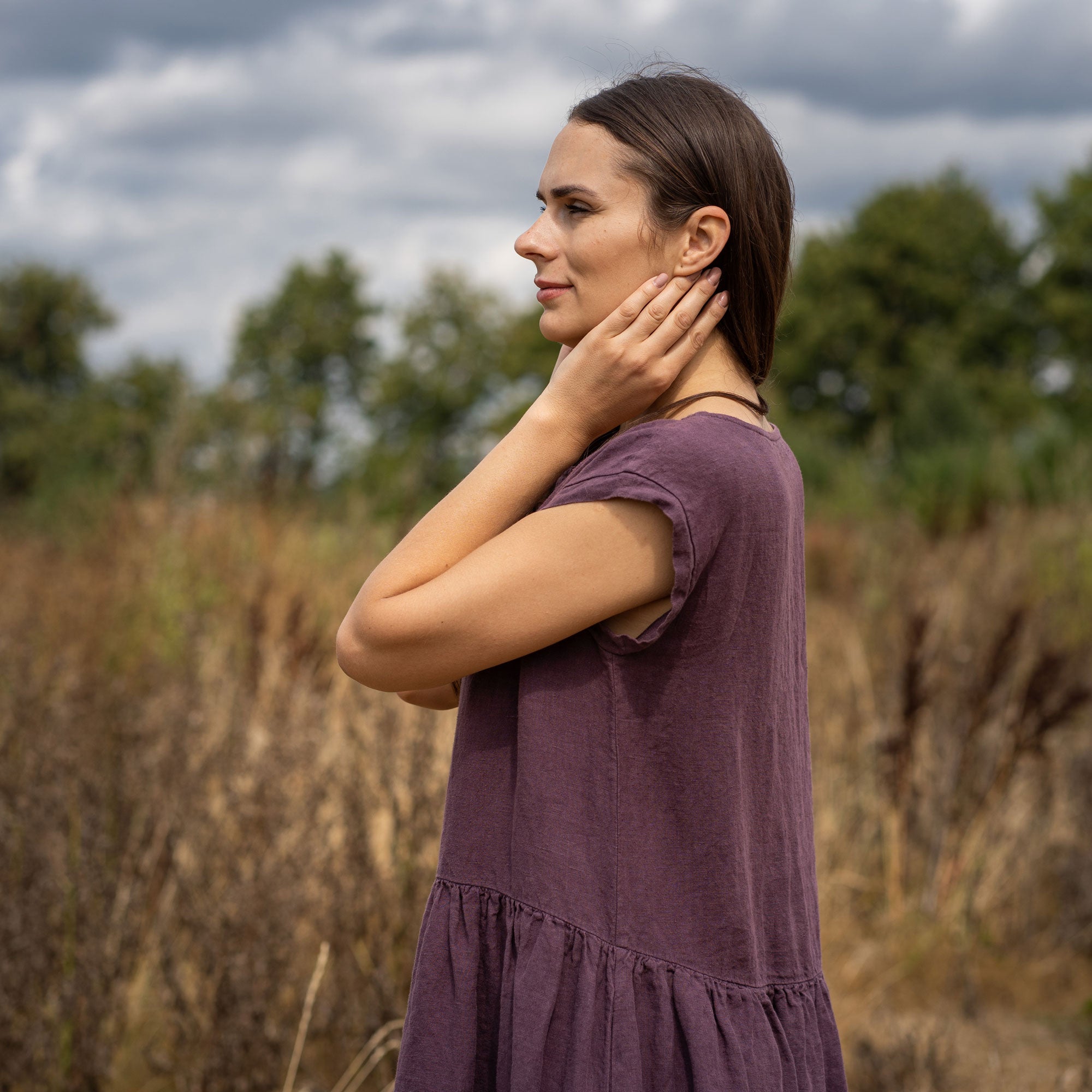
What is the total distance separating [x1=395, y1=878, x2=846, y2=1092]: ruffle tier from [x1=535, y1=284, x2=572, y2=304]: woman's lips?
2.43 ft

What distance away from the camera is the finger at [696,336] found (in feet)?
4.64

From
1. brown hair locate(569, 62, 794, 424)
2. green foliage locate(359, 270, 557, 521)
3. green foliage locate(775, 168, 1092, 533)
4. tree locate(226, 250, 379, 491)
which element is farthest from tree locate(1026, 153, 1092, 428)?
brown hair locate(569, 62, 794, 424)

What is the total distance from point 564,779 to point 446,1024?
1.12 ft

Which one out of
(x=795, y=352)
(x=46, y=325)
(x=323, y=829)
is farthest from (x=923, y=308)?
(x=323, y=829)

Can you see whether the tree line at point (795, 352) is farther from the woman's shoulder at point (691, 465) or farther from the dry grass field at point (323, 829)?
the woman's shoulder at point (691, 465)

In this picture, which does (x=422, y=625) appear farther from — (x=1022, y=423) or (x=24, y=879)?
(x=1022, y=423)

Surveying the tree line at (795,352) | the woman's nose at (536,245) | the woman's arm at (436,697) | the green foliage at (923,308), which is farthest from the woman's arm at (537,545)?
the green foliage at (923,308)

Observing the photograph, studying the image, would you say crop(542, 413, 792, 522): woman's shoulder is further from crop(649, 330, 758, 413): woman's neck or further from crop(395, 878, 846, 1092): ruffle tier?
crop(395, 878, 846, 1092): ruffle tier

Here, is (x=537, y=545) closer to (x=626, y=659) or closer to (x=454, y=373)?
(x=626, y=659)

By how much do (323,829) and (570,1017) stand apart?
6.78 feet

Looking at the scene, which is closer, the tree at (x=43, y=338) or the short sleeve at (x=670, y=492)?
the short sleeve at (x=670, y=492)

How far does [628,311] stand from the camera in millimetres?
1407

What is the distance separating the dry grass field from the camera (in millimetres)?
2828

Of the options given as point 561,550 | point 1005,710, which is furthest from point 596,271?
point 1005,710
